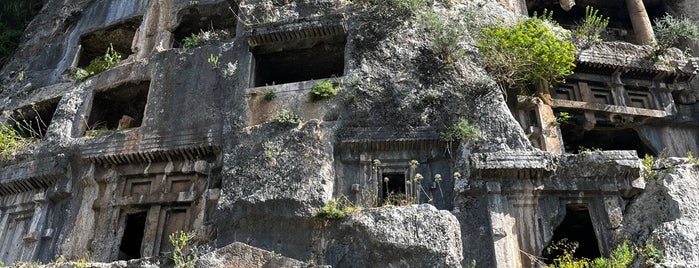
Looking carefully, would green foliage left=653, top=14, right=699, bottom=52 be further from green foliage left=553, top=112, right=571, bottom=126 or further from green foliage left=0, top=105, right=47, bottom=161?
green foliage left=0, top=105, right=47, bottom=161

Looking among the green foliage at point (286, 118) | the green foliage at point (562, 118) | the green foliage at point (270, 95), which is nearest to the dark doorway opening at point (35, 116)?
the green foliage at point (270, 95)

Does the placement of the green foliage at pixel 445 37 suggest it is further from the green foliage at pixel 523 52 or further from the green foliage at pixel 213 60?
the green foliage at pixel 213 60

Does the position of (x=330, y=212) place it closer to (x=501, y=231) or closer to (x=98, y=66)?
(x=501, y=231)

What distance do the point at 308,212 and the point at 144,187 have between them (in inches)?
169

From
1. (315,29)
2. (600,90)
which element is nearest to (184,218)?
(315,29)

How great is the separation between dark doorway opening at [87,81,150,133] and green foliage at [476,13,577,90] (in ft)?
24.8

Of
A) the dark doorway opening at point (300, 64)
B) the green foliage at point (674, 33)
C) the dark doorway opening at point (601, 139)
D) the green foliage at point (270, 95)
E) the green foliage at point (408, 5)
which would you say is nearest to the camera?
the green foliage at point (270, 95)

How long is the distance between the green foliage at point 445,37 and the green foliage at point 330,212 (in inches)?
154

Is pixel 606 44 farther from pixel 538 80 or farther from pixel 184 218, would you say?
pixel 184 218

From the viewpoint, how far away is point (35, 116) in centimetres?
1578

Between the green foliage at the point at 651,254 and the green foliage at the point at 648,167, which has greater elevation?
the green foliage at the point at 648,167

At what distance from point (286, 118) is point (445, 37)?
11.4ft

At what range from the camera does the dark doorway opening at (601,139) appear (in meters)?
14.1

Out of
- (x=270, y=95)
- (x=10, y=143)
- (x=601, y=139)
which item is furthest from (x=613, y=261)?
(x=10, y=143)
